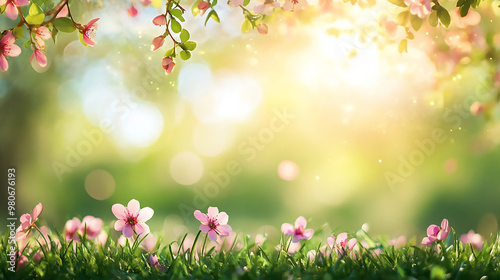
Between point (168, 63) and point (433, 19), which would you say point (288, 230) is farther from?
point (433, 19)

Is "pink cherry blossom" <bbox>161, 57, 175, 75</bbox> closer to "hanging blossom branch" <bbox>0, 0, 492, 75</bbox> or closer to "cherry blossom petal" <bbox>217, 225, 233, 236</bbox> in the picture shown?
"hanging blossom branch" <bbox>0, 0, 492, 75</bbox>

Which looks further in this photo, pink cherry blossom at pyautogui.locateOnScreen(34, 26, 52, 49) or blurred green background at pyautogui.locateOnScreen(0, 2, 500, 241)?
blurred green background at pyautogui.locateOnScreen(0, 2, 500, 241)

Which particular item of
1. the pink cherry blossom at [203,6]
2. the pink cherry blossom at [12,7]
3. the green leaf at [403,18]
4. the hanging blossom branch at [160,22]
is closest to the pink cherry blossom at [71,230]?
the hanging blossom branch at [160,22]

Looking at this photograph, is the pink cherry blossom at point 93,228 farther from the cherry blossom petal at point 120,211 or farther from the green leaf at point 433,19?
the green leaf at point 433,19

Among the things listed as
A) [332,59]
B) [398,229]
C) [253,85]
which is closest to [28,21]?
[332,59]

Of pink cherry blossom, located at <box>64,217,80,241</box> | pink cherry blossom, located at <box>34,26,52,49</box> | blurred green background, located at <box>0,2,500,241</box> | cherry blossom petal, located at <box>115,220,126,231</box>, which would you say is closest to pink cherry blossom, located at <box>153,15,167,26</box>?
pink cherry blossom, located at <box>34,26,52,49</box>

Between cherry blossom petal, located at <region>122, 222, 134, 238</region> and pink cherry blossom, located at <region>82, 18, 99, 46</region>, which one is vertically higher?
pink cherry blossom, located at <region>82, 18, 99, 46</region>

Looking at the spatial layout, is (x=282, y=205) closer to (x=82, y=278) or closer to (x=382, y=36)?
(x=382, y=36)
